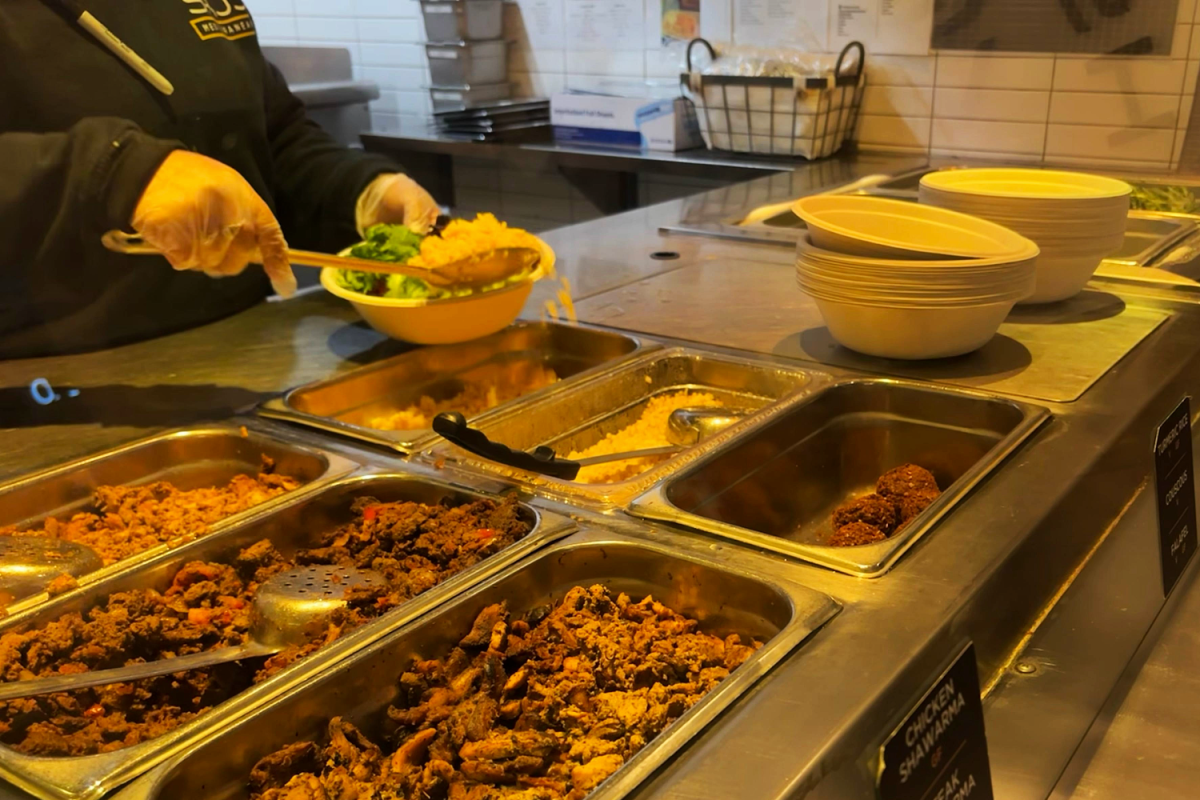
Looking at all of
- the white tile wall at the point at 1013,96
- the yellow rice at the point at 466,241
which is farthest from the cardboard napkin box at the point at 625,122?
the yellow rice at the point at 466,241

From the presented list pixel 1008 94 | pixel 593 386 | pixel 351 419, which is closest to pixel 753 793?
pixel 593 386

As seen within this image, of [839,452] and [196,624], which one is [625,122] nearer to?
[839,452]

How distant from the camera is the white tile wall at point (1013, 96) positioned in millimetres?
2561

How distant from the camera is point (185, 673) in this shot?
823 mm

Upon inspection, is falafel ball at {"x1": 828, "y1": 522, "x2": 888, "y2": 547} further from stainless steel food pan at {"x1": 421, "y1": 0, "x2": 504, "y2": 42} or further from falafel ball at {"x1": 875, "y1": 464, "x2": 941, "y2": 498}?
stainless steel food pan at {"x1": 421, "y1": 0, "x2": 504, "y2": 42}

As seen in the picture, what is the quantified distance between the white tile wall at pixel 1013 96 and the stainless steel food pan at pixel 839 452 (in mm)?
1820

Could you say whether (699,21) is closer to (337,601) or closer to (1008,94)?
(1008,94)

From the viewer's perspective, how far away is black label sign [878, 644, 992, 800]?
0.65 m

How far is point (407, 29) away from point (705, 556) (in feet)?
11.7

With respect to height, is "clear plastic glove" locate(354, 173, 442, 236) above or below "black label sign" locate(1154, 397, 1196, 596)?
above

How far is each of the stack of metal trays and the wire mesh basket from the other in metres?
0.63

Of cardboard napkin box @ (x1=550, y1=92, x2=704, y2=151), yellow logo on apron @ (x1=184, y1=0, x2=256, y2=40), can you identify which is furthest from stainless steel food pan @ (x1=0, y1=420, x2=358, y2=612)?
cardboard napkin box @ (x1=550, y1=92, x2=704, y2=151)

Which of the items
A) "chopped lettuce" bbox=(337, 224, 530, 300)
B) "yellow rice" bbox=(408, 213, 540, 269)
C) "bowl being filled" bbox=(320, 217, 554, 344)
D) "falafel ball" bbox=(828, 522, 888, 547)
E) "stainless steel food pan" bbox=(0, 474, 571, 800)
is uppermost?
"yellow rice" bbox=(408, 213, 540, 269)

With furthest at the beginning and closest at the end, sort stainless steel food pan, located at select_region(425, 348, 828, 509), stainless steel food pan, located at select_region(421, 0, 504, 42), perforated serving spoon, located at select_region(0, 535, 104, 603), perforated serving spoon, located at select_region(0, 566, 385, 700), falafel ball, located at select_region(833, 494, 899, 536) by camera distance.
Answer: stainless steel food pan, located at select_region(421, 0, 504, 42)
stainless steel food pan, located at select_region(425, 348, 828, 509)
falafel ball, located at select_region(833, 494, 899, 536)
perforated serving spoon, located at select_region(0, 535, 104, 603)
perforated serving spoon, located at select_region(0, 566, 385, 700)
